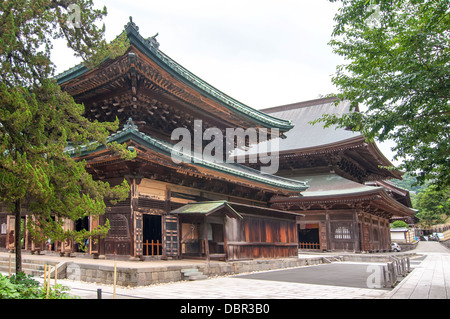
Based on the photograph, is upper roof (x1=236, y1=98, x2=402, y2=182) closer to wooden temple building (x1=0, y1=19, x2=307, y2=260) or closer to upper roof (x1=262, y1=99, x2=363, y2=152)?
upper roof (x1=262, y1=99, x2=363, y2=152)

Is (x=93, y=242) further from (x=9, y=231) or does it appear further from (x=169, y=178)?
(x=9, y=231)

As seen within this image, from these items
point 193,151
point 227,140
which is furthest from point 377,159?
point 193,151

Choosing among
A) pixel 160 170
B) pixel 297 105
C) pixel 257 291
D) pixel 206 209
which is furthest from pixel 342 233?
pixel 257 291

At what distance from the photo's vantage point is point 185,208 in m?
15.7

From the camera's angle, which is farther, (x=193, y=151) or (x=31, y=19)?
(x=193, y=151)

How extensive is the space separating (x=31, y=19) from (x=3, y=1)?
672 mm

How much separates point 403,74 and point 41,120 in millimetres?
8239

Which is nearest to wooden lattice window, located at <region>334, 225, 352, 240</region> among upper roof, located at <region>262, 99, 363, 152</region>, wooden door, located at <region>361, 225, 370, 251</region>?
wooden door, located at <region>361, 225, 370, 251</region>

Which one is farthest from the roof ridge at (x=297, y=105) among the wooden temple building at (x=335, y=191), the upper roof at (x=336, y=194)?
the upper roof at (x=336, y=194)

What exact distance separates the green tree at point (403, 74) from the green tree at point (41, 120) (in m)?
6.37

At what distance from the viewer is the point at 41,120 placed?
7.98 meters

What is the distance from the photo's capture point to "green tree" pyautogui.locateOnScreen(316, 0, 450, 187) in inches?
332

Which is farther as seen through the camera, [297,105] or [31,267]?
[297,105]
